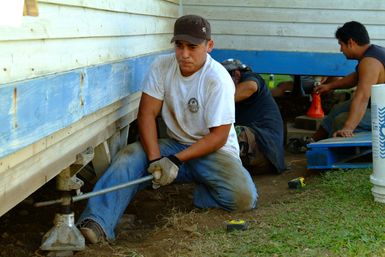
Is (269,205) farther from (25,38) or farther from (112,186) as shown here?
(25,38)

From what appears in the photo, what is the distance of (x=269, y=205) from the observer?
501 centimetres

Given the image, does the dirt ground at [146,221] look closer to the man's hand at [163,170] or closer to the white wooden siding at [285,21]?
the man's hand at [163,170]

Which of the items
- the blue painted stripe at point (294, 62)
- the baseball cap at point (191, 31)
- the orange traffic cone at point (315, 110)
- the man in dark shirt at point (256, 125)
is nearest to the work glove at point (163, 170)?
the baseball cap at point (191, 31)

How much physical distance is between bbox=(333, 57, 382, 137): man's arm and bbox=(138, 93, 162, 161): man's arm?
2.20 m

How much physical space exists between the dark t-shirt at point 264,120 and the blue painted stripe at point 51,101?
75.6 inches

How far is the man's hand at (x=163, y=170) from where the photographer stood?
4297mm

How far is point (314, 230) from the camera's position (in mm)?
4113

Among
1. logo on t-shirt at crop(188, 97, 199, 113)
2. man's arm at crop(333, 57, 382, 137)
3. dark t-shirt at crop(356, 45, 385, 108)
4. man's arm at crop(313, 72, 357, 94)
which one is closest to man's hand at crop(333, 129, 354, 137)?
man's arm at crop(333, 57, 382, 137)

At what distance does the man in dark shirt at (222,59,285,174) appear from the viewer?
20.3 ft

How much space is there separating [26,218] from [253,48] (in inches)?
152

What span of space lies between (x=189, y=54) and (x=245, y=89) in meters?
1.80

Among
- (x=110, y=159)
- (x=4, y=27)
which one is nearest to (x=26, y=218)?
Answer: (x=110, y=159)

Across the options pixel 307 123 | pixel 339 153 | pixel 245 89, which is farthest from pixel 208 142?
pixel 307 123

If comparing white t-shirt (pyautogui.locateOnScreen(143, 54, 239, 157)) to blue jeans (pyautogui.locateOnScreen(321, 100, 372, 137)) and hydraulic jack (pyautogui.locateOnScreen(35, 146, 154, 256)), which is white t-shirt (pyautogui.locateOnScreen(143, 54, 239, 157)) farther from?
blue jeans (pyautogui.locateOnScreen(321, 100, 372, 137))
